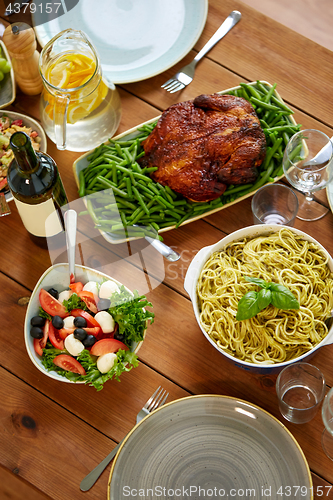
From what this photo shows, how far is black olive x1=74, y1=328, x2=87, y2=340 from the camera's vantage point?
145 cm

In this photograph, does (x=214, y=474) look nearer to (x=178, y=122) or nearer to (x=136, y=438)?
(x=136, y=438)

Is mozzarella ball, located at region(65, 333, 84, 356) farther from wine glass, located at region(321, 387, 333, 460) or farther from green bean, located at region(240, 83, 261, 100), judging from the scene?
green bean, located at region(240, 83, 261, 100)

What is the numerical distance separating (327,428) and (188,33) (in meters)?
1.51

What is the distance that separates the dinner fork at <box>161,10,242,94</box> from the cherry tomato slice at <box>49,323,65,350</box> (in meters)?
1.02

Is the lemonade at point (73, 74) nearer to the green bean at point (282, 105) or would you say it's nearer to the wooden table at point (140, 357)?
the wooden table at point (140, 357)

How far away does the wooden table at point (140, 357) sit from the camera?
4.92 ft

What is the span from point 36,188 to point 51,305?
0.36 metres

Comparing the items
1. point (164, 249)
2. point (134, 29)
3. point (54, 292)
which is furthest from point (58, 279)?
point (134, 29)

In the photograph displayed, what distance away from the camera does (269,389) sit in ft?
5.08

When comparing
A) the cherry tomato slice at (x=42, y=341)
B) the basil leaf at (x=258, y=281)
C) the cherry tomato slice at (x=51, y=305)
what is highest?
the basil leaf at (x=258, y=281)

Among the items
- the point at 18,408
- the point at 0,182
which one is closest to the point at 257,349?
the point at 18,408

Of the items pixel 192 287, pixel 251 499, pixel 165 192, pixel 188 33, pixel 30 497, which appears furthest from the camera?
pixel 30 497

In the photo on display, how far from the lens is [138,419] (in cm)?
152

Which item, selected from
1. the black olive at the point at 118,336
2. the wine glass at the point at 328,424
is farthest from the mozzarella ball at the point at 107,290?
the wine glass at the point at 328,424
